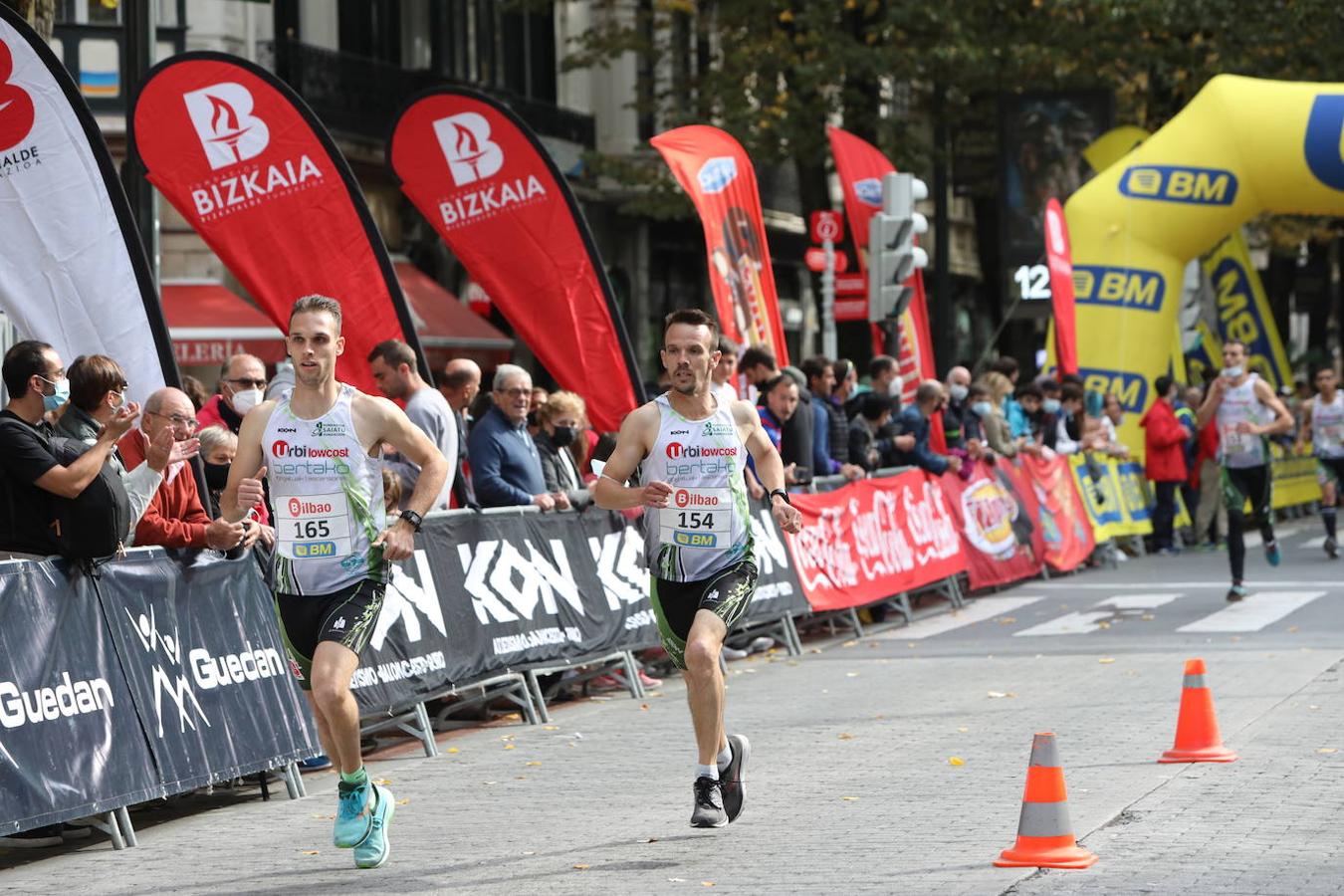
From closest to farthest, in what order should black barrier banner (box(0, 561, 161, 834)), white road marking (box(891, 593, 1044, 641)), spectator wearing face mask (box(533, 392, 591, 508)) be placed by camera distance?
black barrier banner (box(0, 561, 161, 834))
spectator wearing face mask (box(533, 392, 591, 508))
white road marking (box(891, 593, 1044, 641))

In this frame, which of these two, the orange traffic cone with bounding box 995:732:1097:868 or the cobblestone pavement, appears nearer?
the orange traffic cone with bounding box 995:732:1097:868

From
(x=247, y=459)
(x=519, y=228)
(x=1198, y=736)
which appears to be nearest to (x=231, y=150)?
(x=519, y=228)

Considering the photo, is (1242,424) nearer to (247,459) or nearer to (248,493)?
(247,459)

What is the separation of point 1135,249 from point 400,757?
51.5 feet

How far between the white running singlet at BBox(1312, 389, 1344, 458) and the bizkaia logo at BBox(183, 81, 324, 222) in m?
14.5

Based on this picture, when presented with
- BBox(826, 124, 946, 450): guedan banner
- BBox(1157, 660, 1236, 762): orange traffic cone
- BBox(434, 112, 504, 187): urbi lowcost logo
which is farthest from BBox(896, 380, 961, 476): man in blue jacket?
BBox(1157, 660, 1236, 762): orange traffic cone

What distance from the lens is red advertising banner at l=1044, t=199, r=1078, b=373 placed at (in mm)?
23438

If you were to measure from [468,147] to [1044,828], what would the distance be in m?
8.27

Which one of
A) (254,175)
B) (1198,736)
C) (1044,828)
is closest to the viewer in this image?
(1044,828)

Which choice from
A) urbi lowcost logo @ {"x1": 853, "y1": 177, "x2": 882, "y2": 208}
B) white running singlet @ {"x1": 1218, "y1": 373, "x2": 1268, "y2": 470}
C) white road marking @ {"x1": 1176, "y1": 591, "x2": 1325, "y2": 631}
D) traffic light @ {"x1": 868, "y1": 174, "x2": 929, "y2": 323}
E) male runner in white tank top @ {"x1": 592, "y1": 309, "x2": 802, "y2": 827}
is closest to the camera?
male runner in white tank top @ {"x1": 592, "y1": 309, "x2": 802, "y2": 827}

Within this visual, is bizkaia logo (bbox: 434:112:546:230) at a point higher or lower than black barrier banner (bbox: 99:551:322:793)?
higher

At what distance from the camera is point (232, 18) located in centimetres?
2658

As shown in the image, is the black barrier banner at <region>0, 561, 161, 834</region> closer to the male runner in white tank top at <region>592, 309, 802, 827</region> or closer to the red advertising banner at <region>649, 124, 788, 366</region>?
the male runner in white tank top at <region>592, 309, 802, 827</region>

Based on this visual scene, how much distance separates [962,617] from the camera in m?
17.1
